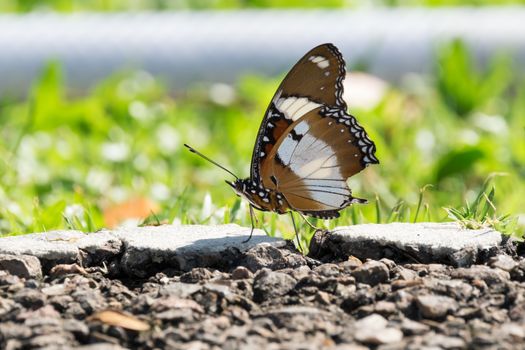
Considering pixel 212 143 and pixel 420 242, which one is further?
pixel 212 143

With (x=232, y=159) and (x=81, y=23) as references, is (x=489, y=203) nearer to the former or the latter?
A: (x=232, y=159)

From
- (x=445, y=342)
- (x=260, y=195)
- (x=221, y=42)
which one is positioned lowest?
(x=445, y=342)

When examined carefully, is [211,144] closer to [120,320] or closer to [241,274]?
[241,274]

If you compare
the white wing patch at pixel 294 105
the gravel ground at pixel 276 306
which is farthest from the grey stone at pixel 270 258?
the white wing patch at pixel 294 105

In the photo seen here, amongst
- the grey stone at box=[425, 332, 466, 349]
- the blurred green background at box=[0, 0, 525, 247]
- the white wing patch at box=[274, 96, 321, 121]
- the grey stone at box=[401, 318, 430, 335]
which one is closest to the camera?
the grey stone at box=[425, 332, 466, 349]

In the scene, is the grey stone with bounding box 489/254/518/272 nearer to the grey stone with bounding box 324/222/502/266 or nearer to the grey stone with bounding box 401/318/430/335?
the grey stone with bounding box 324/222/502/266

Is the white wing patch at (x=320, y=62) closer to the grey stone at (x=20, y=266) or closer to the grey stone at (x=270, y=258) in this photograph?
the grey stone at (x=270, y=258)

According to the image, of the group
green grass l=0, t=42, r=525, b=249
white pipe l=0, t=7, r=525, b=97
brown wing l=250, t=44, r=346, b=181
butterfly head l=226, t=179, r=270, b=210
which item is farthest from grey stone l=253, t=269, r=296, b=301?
white pipe l=0, t=7, r=525, b=97

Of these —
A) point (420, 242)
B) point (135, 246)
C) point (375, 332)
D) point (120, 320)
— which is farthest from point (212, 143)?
point (375, 332)
